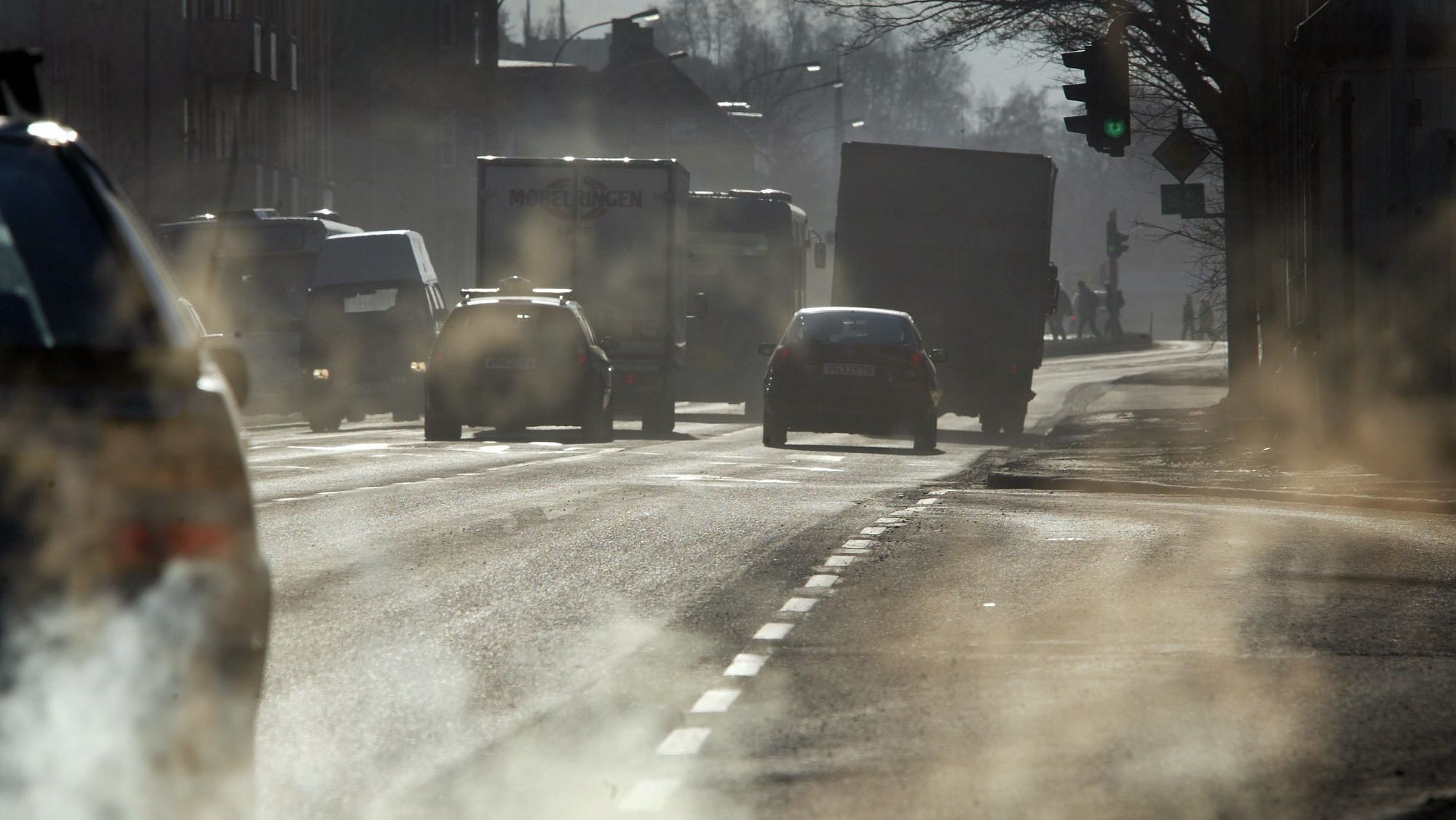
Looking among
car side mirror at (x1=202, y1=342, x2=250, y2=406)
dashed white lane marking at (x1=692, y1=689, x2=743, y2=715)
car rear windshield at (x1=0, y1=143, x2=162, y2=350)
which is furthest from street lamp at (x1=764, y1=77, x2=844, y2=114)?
car rear windshield at (x1=0, y1=143, x2=162, y2=350)

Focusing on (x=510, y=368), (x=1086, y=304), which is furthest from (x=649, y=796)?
(x=1086, y=304)

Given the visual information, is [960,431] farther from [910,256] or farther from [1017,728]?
[1017,728]

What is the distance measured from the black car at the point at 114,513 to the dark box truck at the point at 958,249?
25.5 meters

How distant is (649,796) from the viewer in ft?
19.3

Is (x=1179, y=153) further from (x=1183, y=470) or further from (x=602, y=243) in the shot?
(x=602, y=243)

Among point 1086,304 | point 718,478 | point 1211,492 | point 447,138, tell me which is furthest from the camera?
point 447,138

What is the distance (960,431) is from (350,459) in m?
13.8

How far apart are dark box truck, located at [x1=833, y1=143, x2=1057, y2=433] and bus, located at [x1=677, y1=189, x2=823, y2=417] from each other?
26.9 ft

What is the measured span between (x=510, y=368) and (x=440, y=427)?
39.6 inches

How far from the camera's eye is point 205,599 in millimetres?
4398

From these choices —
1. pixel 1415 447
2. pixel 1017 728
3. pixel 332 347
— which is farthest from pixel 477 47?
pixel 1017 728

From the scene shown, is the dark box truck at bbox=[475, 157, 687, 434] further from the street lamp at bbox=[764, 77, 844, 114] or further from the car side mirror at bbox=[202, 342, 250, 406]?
the street lamp at bbox=[764, 77, 844, 114]

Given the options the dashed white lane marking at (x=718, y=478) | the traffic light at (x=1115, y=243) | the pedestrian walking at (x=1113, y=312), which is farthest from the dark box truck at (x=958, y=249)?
the pedestrian walking at (x=1113, y=312)

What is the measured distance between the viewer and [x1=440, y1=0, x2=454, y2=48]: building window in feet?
261
